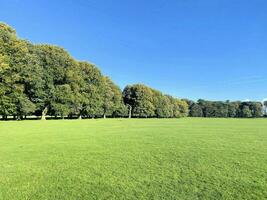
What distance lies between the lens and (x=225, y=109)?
160 m

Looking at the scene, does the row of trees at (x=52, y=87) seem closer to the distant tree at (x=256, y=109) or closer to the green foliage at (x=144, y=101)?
the green foliage at (x=144, y=101)

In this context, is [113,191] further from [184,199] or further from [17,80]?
[17,80]

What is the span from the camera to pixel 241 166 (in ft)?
32.0

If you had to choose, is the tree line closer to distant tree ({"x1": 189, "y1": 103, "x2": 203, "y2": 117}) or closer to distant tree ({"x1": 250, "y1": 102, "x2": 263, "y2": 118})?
distant tree ({"x1": 189, "y1": 103, "x2": 203, "y2": 117})

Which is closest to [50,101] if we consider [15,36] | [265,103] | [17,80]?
[17,80]

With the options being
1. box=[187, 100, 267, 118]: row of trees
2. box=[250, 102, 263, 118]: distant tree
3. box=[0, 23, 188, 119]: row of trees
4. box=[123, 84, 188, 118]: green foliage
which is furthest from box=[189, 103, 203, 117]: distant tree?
box=[0, 23, 188, 119]: row of trees

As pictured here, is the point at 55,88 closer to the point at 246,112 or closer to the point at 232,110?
the point at 232,110

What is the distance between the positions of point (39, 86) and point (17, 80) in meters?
8.46

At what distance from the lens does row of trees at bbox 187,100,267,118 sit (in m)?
160

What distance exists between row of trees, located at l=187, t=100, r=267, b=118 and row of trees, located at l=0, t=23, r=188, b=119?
66.6 metres

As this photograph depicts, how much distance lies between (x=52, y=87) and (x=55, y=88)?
188cm

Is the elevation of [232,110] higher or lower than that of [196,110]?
higher

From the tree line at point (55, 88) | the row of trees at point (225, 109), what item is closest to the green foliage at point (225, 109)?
the row of trees at point (225, 109)

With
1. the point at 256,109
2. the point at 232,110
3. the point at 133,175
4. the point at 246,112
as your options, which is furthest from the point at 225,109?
the point at 133,175
